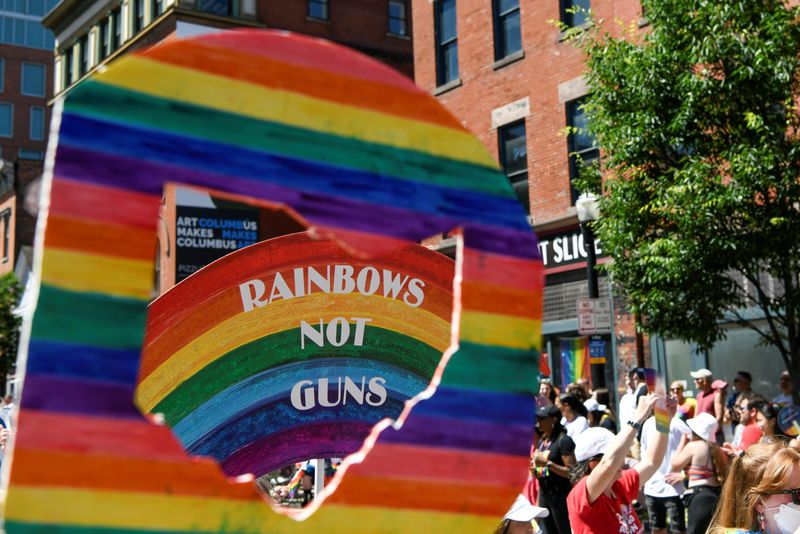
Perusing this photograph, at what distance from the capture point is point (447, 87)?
21.5 metres

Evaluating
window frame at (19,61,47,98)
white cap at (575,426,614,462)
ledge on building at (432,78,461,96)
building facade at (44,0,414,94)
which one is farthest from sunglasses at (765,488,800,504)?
window frame at (19,61,47,98)

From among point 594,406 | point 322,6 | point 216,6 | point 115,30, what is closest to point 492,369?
point 594,406

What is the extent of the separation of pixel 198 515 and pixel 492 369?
0.54m

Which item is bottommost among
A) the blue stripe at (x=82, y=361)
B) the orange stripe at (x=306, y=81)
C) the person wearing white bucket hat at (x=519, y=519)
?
the person wearing white bucket hat at (x=519, y=519)

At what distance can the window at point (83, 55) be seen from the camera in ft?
118

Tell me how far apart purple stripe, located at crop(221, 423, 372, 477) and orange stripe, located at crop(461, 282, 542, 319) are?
5.99ft

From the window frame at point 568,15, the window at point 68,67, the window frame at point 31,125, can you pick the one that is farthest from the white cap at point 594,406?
the window frame at point 31,125

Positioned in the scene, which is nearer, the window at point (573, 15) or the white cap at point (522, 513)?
the white cap at point (522, 513)

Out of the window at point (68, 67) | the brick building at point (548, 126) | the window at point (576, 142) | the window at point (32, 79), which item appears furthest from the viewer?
the window at point (32, 79)

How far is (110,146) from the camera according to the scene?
127 centimetres

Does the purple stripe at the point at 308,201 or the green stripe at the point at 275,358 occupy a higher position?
the purple stripe at the point at 308,201

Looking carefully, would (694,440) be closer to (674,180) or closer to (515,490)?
(674,180)

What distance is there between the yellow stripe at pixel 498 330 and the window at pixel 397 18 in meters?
34.9

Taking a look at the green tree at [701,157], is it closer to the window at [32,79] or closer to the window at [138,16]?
the window at [138,16]
